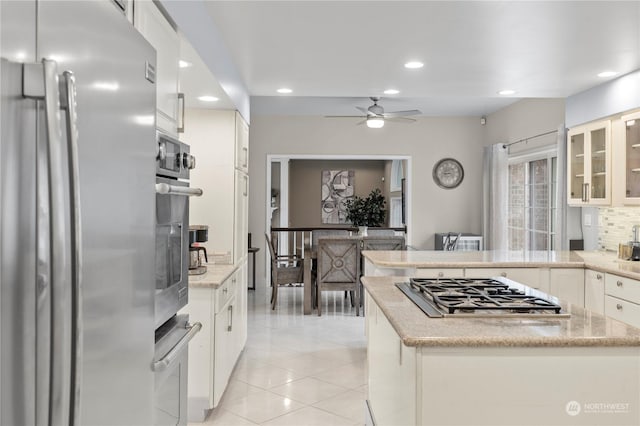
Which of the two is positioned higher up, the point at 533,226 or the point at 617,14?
the point at 617,14

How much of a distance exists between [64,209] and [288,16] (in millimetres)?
2255

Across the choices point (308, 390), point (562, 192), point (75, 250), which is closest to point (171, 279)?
Answer: point (75, 250)

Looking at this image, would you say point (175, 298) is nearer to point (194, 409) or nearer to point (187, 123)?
point (194, 409)

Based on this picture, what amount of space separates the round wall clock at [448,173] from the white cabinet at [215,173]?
4532mm

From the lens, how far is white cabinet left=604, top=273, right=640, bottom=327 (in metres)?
3.27

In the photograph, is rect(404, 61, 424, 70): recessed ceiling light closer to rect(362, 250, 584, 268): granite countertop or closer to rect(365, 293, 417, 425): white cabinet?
rect(362, 250, 584, 268): granite countertop

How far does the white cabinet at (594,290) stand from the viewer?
3645 millimetres

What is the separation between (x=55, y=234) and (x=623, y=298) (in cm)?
363

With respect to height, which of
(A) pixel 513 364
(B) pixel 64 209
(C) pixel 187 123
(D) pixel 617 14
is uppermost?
(D) pixel 617 14

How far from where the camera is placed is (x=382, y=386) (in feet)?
7.41

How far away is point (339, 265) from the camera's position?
589 centimetres

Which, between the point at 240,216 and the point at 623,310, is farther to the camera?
the point at 240,216

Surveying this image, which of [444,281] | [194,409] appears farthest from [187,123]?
[444,281]

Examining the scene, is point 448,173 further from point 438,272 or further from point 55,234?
point 55,234
